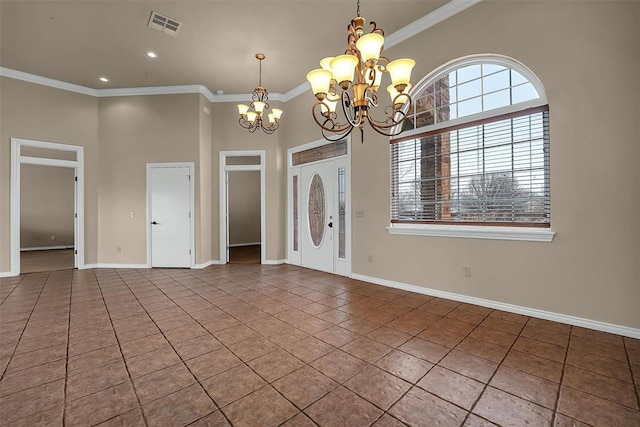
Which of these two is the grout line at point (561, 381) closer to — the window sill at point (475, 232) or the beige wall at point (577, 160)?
the beige wall at point (577, 160)

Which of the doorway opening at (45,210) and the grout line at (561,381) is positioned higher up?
the doorway opening at (45,210)

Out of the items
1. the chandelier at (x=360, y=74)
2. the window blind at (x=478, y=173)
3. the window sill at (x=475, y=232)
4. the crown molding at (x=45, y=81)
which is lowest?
the window sill at (x=475, y=232)

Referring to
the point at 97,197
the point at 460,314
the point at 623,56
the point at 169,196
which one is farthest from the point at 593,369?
the point at 97,197

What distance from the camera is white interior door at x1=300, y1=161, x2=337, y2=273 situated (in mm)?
5105

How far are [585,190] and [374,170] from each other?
7.75ft

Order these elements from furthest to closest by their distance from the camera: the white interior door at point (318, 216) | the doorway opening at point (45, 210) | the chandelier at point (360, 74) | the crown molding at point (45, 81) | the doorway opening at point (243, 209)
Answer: the doorway opening at point (243, 209) → the doorway opening at point (45, 210) → the white interior door at point (318, 216) → the crown molding at point (45, 81) → the chandelier at point (360, 74)

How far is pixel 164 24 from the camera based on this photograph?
3.65 meters

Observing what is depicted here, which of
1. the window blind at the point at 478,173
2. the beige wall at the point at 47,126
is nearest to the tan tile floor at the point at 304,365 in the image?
the window blind at the point at 478,173

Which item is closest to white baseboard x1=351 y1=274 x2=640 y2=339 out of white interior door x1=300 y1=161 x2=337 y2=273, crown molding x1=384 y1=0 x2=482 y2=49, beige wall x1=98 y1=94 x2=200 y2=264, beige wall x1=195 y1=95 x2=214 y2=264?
white interior door x1=300 y1=161 x2=337 y2=273

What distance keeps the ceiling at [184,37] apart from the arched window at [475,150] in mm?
1076

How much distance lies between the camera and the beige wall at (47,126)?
4.81 meters

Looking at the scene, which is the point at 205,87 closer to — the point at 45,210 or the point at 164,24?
the point at 164,24

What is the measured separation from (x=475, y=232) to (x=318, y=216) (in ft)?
9.11

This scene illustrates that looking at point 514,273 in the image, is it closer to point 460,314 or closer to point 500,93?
point 460,314
